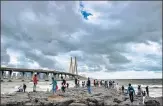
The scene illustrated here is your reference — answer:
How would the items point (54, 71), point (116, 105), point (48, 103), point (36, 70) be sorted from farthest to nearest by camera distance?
point (54, 71), point (36, 70), point (116, 105), point (48, 103)

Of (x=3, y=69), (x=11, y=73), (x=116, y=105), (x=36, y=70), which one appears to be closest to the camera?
(x=116, y=105)

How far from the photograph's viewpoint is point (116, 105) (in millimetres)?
20438

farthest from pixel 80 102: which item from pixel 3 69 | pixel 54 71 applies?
pixel 54 71

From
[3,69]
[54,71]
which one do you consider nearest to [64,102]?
[3,69]

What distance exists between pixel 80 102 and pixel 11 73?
123389 mm

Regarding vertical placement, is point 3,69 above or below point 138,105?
above

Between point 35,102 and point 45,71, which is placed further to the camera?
A: point 45,71

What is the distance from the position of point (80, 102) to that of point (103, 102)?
226cm

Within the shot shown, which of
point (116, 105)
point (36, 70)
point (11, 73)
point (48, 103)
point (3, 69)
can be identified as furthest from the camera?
point (36, 70)

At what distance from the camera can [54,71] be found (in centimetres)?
16338

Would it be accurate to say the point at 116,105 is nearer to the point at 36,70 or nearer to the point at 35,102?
the point at 35,102

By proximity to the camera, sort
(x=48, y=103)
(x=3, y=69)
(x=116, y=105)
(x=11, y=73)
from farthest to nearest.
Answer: (x=11, y=73), (x=3, y=69), (x=116, y=105), (x=48, y=103)

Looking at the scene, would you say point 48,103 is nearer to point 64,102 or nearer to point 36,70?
point 64,102

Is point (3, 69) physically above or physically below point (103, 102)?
above
